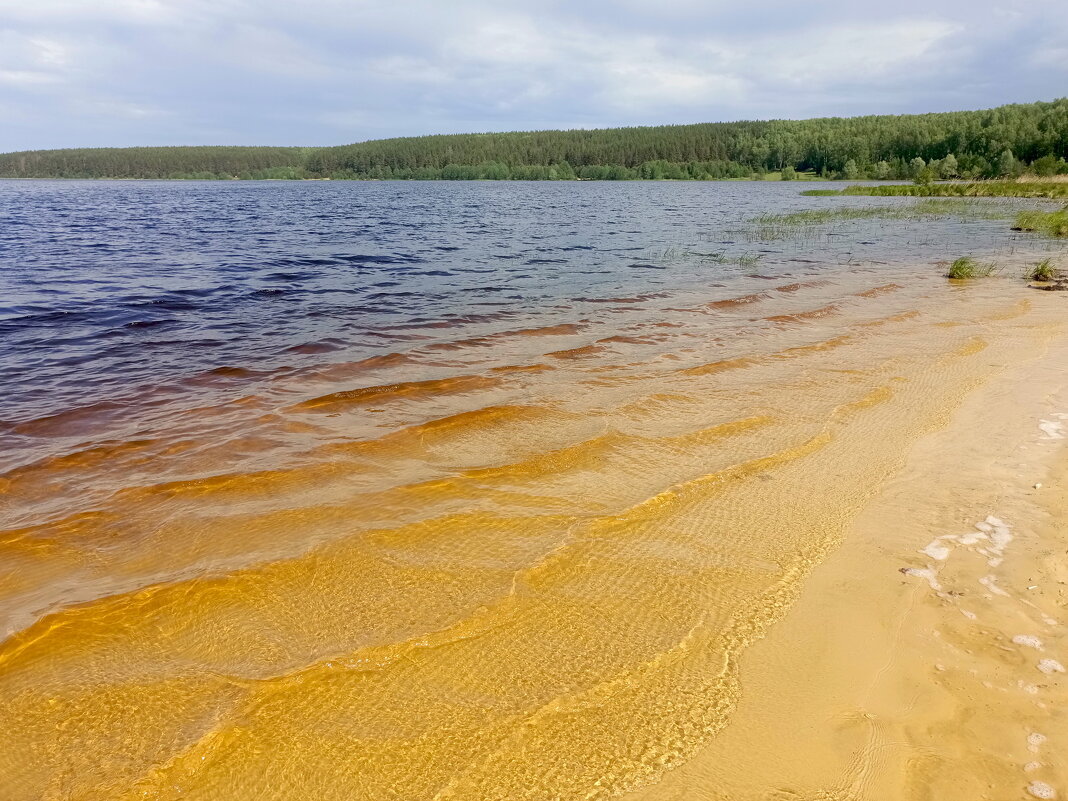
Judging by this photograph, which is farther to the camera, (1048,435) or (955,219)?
(955,219)

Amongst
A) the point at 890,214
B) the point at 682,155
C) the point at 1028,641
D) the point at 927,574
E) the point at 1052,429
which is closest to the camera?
the point at 1028,641

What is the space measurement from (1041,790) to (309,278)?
19.4 metres

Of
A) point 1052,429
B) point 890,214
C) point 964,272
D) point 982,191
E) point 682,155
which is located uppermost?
point 682,155

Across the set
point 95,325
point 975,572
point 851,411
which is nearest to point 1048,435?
point 851,411

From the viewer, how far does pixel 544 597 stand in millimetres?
4246

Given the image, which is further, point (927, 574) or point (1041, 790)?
point (927, 574)

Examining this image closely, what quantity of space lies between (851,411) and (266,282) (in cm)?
1594

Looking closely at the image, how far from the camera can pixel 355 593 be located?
430 centimetres

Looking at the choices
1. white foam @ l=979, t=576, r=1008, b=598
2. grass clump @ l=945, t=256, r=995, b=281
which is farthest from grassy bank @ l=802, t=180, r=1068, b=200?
white foam @ l=979, t=576, r=1008, b=598

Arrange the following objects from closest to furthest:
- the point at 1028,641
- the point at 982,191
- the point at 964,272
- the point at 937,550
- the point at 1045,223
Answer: the point at 1028,641, the point at 937,550, the point at 964,272, the point at 1045,223, the point at 982,191

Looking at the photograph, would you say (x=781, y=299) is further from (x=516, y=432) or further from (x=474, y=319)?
(x=516, y=432)

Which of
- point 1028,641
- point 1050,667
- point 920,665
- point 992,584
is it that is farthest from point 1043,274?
point 920,665

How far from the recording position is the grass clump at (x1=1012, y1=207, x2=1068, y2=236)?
2872 cm

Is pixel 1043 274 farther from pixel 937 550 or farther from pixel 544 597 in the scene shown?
pixel 544 597
